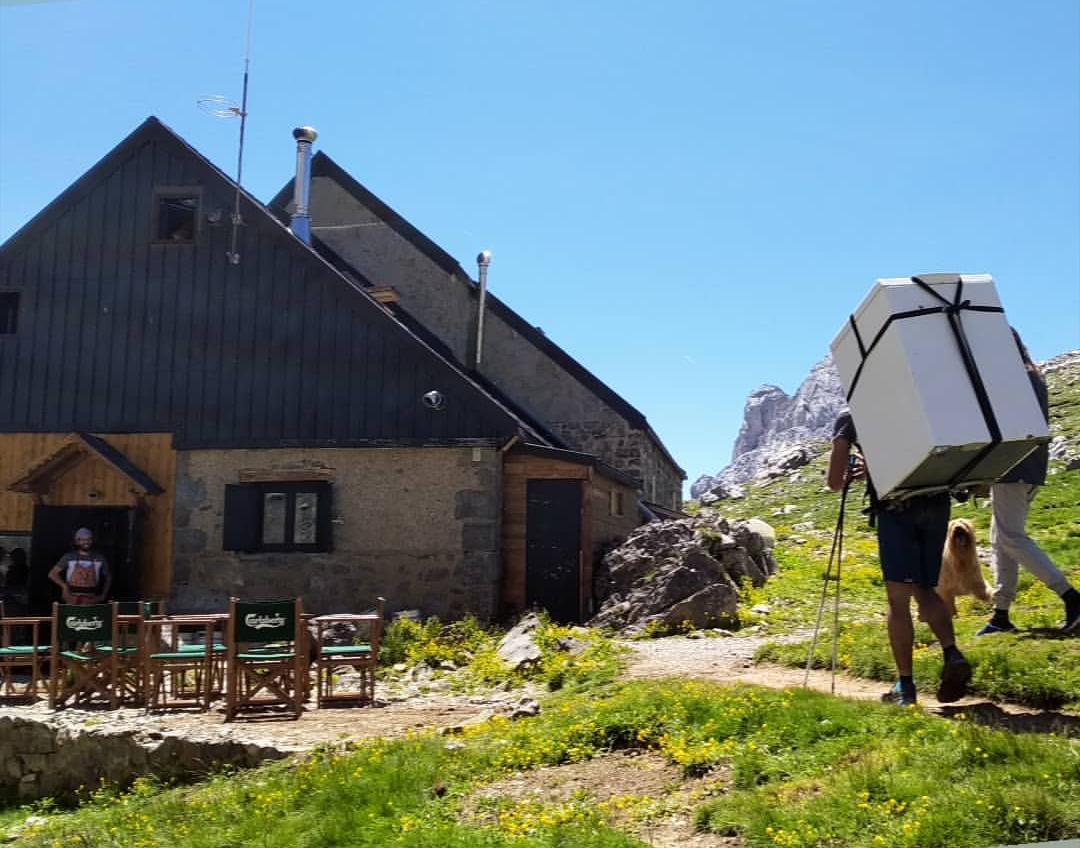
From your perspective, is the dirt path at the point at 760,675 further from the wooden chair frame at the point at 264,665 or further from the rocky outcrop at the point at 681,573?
the wooden chair frame at the point at 264,665

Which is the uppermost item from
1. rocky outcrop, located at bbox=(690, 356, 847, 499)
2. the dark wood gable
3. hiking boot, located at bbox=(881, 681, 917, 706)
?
rocky outcrop, located at bbox=(690, 356, 847, 499)

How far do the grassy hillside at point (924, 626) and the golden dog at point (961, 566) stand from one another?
0.25m

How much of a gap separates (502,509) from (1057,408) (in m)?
37.6

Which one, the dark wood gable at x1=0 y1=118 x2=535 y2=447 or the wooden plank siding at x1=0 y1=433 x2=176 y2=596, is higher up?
the dark wood gable at x1=0 y1=118 x2=535 y2=447

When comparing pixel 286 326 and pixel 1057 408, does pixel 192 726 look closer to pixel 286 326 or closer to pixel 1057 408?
pixel 286 326

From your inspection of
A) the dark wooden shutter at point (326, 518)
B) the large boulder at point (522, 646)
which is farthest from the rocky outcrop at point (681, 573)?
the dark wooden shutter at point (326, 518)

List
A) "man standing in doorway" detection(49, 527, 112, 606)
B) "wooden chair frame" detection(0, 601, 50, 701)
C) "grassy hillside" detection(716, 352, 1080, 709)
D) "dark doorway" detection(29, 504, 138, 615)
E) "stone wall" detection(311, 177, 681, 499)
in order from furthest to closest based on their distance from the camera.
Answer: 1. "stone wall" detection(311, 177, 681, 499)
2. "dark doorway" detection(29, 504, 138, 615)
3. "man standing in doorway" detection(49, 527, 112, 606)
4. "wooden chair frame" detection(0, 601, 50, 701)
5. "grassy hillside" detection(716, 352, 1080, 709)

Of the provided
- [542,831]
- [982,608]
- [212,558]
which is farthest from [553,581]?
[542,831]

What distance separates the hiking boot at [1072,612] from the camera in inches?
307

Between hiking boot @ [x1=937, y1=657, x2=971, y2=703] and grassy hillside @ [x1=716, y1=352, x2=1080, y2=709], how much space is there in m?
0.49

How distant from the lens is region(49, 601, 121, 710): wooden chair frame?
37.9ft

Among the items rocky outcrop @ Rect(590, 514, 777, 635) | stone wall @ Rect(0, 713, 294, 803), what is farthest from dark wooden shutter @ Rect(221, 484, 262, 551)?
stone wall @ Rect(0, 713, 294, 803)

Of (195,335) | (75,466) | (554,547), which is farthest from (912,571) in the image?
(75,466)

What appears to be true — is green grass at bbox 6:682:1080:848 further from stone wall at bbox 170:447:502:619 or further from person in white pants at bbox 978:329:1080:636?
stone wall at bbox 170:447:502:619
